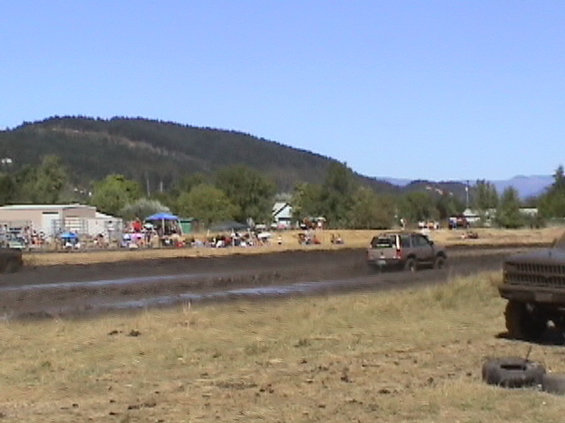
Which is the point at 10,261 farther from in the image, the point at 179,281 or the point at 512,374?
the point at 512,374

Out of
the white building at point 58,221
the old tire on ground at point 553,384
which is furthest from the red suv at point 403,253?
the white building at point 58,221

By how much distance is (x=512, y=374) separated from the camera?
36.1 feet

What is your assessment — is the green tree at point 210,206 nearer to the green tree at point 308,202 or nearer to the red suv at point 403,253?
the green tree at point 308,202

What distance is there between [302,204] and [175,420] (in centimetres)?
12894

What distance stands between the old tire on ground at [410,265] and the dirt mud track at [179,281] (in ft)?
4.92

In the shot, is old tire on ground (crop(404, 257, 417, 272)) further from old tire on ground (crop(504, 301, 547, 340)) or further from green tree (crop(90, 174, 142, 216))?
green tree (crop(90, 174, 142, 216))

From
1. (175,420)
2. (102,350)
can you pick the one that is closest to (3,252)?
(102,350)

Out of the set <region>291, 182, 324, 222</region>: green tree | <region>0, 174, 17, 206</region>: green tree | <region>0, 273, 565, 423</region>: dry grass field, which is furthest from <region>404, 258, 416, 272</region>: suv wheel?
<region>0, 174, 17, 206</region>: green tree

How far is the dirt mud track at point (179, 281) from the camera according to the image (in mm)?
26491

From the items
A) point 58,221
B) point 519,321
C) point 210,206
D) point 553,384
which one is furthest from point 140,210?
point 553,384

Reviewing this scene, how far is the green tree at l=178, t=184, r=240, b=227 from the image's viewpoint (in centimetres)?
12838

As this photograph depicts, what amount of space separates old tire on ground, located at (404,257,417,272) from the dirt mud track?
150cm

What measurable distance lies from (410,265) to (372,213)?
7683 cm

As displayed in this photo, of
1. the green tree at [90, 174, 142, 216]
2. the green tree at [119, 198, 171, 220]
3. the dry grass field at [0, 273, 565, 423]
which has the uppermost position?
the green tree at [90, 174, 142, 216]
